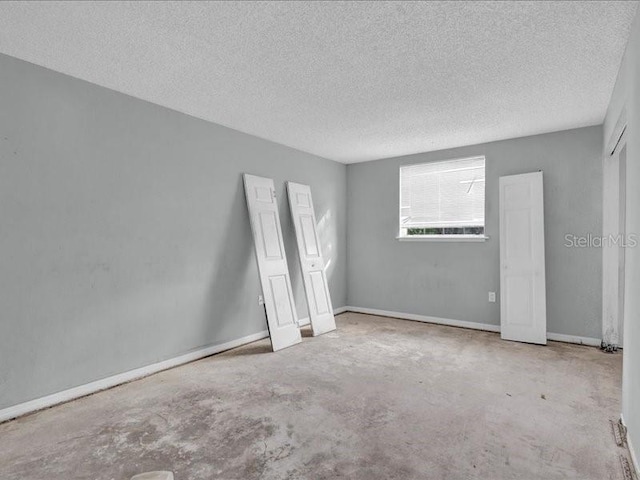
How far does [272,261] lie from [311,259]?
803mm

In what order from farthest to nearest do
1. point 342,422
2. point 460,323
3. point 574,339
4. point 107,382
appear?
point 460,323 < point 574,339 < point 107,382 < point 342,422

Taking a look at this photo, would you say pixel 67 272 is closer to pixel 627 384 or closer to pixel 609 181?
pixel 627 384

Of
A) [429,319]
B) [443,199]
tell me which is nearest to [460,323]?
[429,319]

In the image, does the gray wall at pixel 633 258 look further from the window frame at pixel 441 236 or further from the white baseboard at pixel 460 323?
the window frame at pixel 441 236

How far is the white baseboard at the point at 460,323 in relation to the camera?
13.7ft

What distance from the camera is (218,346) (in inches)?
157

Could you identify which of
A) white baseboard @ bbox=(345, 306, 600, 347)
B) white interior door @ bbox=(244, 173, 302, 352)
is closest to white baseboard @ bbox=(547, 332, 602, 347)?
white baseboard @ bbox=(345, 306, 600, 347)

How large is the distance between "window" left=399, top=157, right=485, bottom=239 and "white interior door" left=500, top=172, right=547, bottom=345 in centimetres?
46

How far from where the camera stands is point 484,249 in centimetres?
484

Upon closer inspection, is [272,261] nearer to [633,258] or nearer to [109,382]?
[109,382]

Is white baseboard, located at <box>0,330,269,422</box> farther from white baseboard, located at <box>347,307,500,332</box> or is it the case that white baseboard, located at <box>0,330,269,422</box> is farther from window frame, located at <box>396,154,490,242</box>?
window frame, located at <box>396,154,490,242</box>

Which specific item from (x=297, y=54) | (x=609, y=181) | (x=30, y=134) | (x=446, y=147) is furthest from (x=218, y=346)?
(x=609, y=181)

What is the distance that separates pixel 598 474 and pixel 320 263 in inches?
146

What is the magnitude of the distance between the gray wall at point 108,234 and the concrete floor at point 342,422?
386 mm
